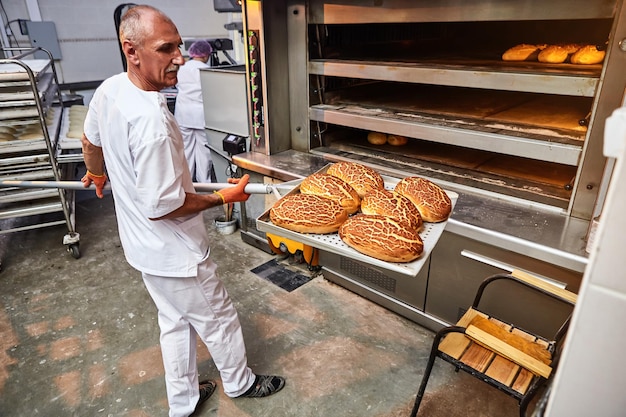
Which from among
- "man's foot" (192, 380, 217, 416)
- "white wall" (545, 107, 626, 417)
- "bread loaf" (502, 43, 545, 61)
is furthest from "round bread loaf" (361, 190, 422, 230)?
"bread loaf" (502, 43, 545, 61)

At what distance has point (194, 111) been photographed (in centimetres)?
429

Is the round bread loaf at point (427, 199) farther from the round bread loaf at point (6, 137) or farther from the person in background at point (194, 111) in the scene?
the person in background at point (194, 111)

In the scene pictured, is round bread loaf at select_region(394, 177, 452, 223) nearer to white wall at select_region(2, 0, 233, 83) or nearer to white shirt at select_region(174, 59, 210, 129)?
white shirt at select_region(174, 59, 210, 129)

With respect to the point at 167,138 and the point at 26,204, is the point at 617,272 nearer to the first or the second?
the point at 167,138

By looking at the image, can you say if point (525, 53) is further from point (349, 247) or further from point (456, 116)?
point (349, 247)

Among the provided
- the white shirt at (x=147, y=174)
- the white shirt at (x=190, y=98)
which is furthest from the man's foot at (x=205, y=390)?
the white shirt at (x=190, y=98)

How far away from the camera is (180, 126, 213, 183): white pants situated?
4402 mm

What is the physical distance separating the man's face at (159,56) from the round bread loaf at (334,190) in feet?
2.19

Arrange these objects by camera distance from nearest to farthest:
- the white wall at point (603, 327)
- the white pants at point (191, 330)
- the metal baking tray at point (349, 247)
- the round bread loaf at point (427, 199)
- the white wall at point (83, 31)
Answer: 1. the white wall at point (603, 327)
2. the metal baking tray at point (349, 247)
3. the round bread loaf at point (427, 199)
4. the white pants at point (191, 330)
5. the white wall at point (83, 31)

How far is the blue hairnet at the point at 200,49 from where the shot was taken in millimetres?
4441

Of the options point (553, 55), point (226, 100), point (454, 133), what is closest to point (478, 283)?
point (454, 133)

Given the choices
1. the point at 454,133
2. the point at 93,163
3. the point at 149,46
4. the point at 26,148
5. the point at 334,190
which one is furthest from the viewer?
the point at 26,148

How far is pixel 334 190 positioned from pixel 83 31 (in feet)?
19.8

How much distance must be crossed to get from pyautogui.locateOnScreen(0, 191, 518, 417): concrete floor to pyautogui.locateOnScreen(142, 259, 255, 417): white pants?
172mm
